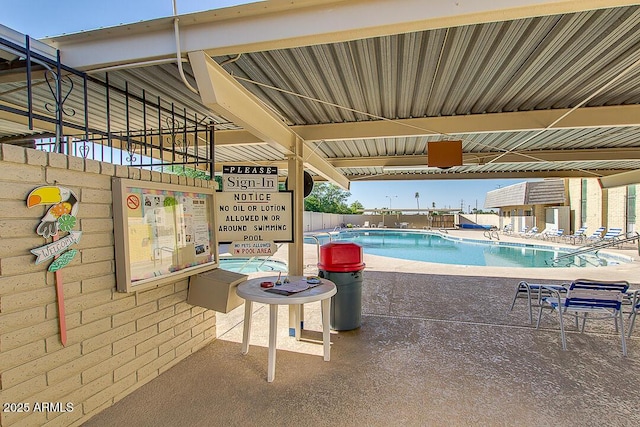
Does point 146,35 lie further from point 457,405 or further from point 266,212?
point 457,405

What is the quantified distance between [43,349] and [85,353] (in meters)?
0.30

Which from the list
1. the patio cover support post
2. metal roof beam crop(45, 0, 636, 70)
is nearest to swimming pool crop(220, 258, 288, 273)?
the patio cover support post

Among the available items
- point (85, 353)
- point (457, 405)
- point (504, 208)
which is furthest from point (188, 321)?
point (504, 208)

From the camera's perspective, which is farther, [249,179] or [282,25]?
[249,179]

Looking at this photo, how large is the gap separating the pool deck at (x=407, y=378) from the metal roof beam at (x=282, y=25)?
252 centimetres

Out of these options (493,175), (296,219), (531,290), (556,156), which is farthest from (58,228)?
(493,175)

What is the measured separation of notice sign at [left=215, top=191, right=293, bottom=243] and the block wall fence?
763 mm

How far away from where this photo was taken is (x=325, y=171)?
221 inches

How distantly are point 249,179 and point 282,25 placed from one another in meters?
1.97

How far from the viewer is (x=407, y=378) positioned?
2826mm

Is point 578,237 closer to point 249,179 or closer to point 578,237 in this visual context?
point 578,237

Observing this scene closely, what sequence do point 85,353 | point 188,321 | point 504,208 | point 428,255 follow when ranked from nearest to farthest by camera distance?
point 85,353 < point 188,321 < point 428,255 < point 504,208

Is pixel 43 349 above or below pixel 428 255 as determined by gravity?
above

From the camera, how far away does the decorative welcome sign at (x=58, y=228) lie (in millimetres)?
1907
